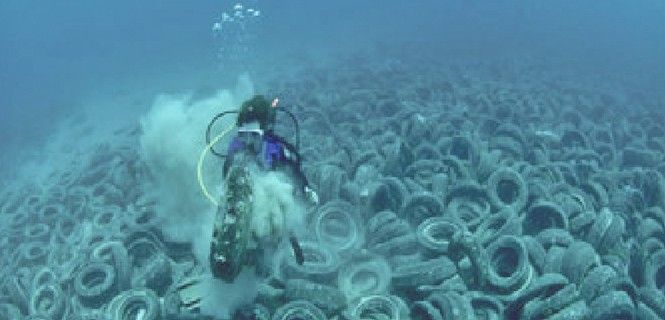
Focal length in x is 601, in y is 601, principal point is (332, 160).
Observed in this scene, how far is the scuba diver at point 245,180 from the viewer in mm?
7023

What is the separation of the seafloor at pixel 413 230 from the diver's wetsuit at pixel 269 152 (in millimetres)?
1798

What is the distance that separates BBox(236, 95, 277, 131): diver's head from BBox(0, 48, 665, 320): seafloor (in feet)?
7.89

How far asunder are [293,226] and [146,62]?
51455mm

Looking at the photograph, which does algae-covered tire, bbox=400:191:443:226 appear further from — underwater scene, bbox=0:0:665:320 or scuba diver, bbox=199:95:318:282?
scuba diver, bbox=199:95:318:282

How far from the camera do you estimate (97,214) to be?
13500 mm

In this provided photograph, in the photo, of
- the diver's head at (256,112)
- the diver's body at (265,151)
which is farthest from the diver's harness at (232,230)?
the diver's head at (256,112)

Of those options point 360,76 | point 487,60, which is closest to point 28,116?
point 360,76

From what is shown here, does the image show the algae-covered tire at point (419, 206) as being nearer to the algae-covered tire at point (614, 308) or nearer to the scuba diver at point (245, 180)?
the scuba diver at point (245, 180)

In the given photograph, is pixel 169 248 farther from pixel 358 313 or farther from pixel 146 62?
pixel 146 62

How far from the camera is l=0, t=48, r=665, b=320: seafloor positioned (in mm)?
8789

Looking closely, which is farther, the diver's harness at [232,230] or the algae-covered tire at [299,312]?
the algae-covered tire at [299,312]

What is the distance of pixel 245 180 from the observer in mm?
7273

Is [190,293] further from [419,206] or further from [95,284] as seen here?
[419,206]

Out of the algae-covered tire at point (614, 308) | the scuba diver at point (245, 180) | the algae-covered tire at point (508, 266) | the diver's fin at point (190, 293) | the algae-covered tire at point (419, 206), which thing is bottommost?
the algae-covered tire at point (614, 308)
